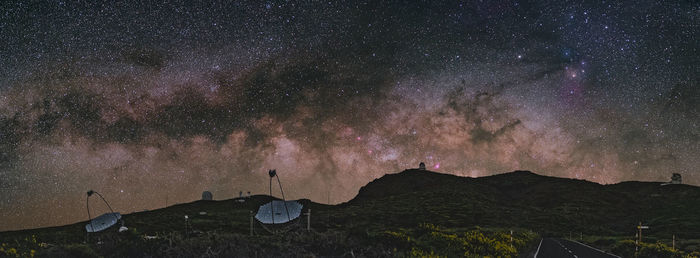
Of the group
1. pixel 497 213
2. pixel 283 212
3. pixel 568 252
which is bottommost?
pixel 497 213

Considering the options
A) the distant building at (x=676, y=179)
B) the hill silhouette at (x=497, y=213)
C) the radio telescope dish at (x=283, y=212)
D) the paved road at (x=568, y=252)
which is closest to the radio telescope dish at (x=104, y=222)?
the radio telescope dish at (x=283, y=212)

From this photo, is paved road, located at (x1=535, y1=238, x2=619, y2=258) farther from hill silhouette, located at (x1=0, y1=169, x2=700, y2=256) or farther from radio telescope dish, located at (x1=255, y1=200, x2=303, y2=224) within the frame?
hill silhouette, located at (x1=0, y1=169, x2=700, y2=256)

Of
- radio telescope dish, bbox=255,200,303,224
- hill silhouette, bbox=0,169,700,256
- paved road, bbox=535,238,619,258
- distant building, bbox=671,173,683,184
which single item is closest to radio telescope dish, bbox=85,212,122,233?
radio telescope dish, bbox=255,200,303,224

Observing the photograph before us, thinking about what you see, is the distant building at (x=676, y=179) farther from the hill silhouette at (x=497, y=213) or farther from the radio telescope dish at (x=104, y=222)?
the radio telescope dish at (x=104, y=222)

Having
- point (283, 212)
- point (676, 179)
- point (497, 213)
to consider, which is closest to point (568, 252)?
point (283, 212)

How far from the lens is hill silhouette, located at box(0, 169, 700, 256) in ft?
345

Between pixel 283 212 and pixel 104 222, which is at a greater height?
pixel 283 212

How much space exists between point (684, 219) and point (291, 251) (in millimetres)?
154052

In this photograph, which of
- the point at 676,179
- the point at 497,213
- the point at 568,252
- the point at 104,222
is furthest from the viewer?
the point at 676,179

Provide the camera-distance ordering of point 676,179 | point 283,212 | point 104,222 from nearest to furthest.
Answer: point 283,212
point 104,222
point 676,179

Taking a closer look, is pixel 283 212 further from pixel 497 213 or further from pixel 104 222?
pixel 497 213

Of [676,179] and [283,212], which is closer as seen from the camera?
[283,212]

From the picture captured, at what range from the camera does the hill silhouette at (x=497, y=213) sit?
10525 cm

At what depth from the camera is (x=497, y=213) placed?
14100 cm
